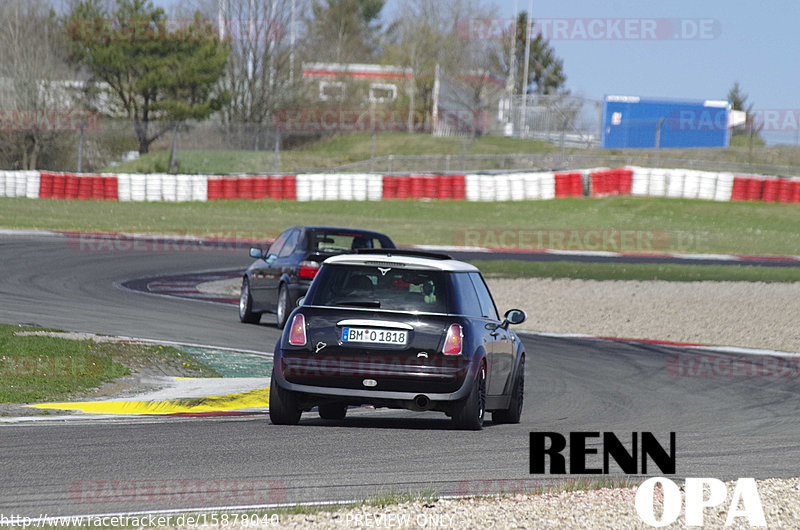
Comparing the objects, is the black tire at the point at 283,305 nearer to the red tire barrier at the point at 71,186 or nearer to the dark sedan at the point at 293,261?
the dark sedan at the point at 293,261

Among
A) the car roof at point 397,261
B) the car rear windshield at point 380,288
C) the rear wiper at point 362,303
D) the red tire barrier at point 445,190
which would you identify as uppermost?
the car roof at point 397,261

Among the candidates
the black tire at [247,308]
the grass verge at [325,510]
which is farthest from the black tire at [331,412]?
the black tire at [247,308]

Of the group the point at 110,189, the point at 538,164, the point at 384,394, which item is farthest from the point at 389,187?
the point at 384,394

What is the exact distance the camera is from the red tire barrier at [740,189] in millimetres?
42594

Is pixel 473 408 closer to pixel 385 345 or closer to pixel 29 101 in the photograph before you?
pixel 385 345

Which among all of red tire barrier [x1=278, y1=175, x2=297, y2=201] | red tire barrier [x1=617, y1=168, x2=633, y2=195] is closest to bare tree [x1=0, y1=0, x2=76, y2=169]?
red tire barrier [x1=278, y1=175, x2=297, y2=201]

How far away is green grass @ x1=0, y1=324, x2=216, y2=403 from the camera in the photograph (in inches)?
392

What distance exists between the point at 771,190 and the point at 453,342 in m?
36.6

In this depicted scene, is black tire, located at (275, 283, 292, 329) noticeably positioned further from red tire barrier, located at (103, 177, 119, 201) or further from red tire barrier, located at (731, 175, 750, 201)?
red tire barrier, located at (731, 175, 750, 201)

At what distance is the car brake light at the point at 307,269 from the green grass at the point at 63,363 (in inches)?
113

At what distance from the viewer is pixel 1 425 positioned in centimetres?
819

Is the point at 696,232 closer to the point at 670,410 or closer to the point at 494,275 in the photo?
the point at 494,275

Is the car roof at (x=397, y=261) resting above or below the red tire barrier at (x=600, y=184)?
above

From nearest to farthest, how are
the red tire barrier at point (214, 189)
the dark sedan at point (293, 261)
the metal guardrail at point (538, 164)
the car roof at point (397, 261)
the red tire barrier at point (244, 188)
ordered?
the car roof at point (397, 261), the dark sedan at point (293, 261), the red tire barrier at point (214, 189), the red tire barrier at point (244, 188), the metal guardrail at point (538, 164)
